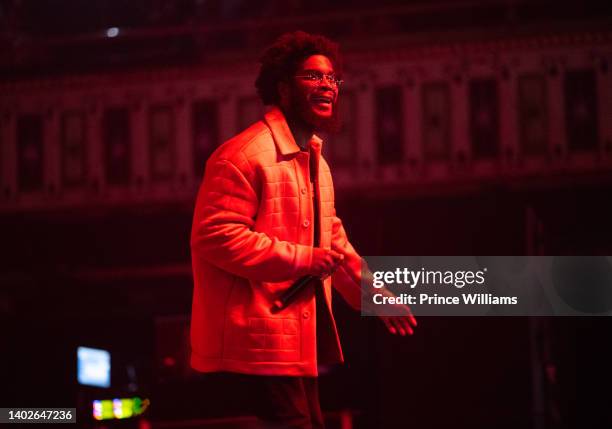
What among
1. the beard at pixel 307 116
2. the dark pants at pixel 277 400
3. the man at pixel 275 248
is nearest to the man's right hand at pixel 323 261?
the man at pixel 275 248

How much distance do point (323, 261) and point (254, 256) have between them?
0.61 ft

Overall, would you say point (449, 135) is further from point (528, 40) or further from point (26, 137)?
point (26, 137)

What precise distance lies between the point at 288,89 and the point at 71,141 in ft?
16.1

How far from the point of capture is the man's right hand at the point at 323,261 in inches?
94.0

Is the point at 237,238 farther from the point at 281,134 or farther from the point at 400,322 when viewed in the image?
the point at 400,322

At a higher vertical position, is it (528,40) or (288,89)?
(528,40)

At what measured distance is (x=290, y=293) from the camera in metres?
2.47

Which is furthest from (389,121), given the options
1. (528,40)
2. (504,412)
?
(504,412)

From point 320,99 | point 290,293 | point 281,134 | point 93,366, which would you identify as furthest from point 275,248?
point 93,366

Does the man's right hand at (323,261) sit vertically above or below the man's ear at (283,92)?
below

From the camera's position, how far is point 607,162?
21.2 feet

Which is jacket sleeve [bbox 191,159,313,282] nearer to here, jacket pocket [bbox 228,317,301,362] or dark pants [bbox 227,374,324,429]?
jacket pocket [bbox 228,317,301,362]

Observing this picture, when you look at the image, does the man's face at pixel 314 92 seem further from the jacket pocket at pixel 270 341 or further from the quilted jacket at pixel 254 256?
the jacket pocket at pixel 270 341

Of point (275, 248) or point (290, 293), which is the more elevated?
point (275, 248)
